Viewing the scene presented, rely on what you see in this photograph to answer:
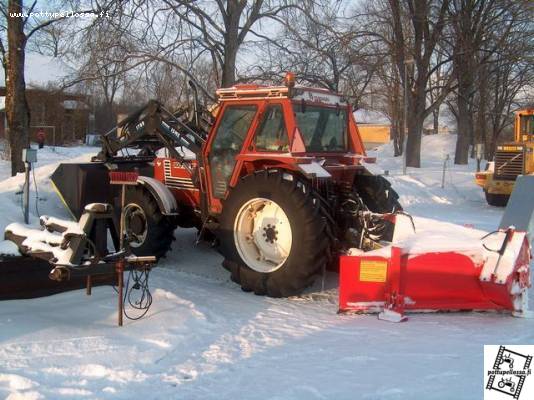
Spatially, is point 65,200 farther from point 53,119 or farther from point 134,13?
point 53,119

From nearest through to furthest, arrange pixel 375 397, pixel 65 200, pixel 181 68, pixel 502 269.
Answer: pixel 375 397
pixel 502 269
pixel 65 200
pixel 181 68

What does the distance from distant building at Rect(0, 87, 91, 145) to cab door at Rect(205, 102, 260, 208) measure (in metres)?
29.6

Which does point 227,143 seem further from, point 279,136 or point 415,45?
point 415,45

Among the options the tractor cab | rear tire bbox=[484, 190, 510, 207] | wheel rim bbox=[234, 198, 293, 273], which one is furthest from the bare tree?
wheel rim bbox=[234, 198, 293, 273]

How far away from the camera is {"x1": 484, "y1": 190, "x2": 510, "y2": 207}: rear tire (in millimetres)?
16375

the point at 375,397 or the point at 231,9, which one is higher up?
the point at 231,9

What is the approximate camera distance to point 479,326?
5289mm

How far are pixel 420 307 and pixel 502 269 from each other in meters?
0.82

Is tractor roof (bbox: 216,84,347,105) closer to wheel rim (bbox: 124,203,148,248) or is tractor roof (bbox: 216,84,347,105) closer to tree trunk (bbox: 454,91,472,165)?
wheel rim (bbox: 124,203,148,248)

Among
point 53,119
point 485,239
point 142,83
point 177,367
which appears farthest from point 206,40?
point 53,119

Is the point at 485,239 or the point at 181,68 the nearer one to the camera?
the point at 485,239

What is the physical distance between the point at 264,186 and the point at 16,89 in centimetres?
882

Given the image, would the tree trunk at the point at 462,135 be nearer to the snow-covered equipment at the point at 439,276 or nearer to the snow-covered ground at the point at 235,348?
the snow-covered ground at the point at 235,348

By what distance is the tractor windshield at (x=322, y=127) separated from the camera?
697 centimetres
